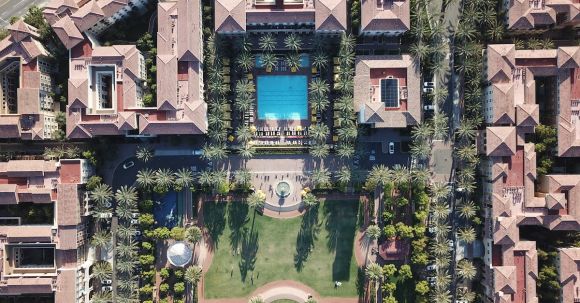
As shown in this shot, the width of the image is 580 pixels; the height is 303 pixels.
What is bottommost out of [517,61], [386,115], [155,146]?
[155,146]

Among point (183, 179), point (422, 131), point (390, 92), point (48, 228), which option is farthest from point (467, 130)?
point (48, 228)

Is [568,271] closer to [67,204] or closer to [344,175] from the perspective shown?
[344,175]

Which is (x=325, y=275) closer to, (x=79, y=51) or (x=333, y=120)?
(x=333, y=120)

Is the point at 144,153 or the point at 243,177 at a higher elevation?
the point at 144,153

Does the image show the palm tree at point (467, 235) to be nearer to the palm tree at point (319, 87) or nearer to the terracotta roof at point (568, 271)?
the terracotta roof at point (568, 271)

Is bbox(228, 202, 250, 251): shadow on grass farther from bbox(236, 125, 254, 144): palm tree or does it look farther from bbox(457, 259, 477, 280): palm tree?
bbox(457, 259, 477, 280): palm tree

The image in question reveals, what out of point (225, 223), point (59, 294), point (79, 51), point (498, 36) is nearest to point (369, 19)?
point (498, 36)
